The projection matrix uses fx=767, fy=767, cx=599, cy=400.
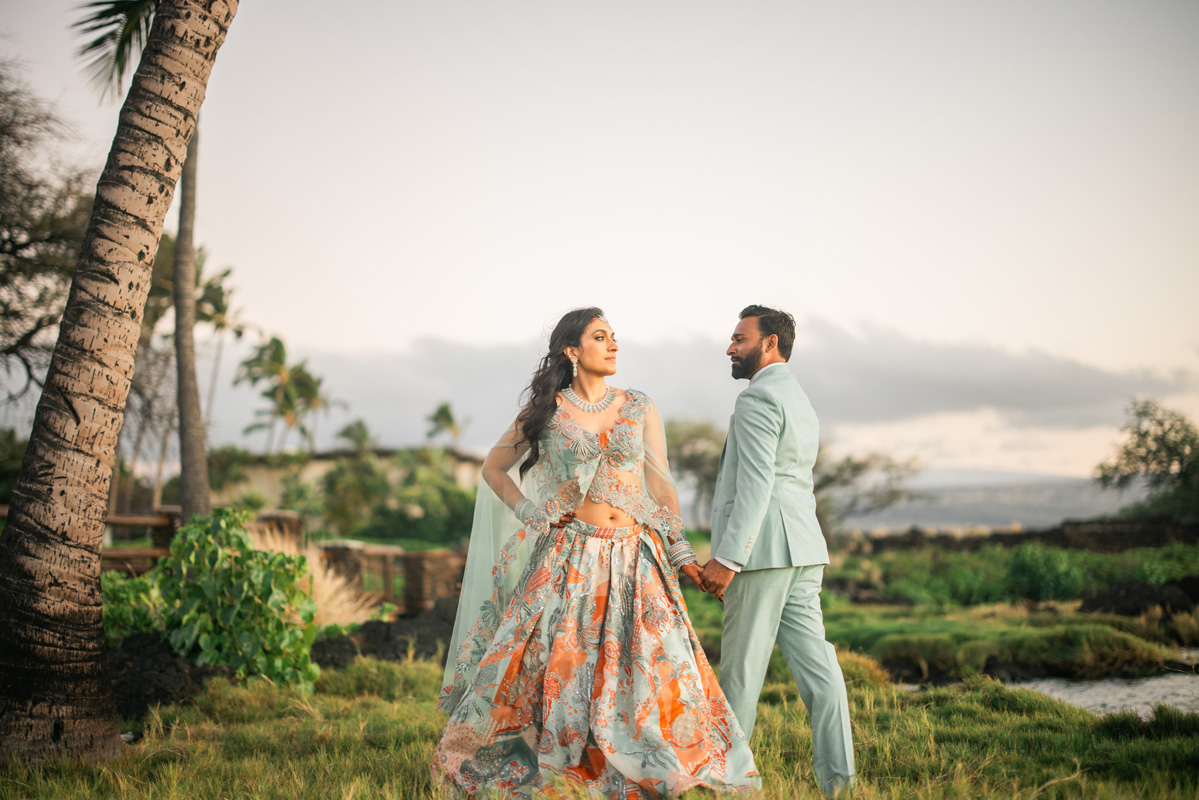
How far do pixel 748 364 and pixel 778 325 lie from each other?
0.79ft

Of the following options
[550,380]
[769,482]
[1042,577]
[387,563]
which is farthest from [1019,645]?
[387,563]

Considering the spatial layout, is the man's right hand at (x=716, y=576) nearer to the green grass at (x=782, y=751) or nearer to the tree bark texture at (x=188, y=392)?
the green grass at (x=782, y=751)

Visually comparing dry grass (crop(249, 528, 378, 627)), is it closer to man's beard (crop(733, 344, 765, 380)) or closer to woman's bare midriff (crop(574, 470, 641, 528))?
woman's bare midriff (crop(574, 470, 641, 528))

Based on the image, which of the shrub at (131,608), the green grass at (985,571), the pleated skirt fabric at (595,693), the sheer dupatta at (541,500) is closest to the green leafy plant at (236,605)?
the shrub at (131,608)

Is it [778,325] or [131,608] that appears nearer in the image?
[778,325]

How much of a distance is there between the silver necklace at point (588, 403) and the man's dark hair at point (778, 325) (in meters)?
0.78

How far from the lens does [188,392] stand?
9430 mm

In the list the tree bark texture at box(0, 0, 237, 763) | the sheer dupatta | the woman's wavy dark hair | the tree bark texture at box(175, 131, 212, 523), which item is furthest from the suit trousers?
the tree bark texture at box(175, 131, 212, 523)

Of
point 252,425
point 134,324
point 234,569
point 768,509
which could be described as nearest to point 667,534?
point 768,509

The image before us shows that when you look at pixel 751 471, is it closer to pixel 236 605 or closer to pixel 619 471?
pixel 619 471

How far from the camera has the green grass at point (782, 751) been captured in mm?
3293

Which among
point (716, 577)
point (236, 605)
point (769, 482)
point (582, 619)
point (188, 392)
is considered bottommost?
point (236, 605)

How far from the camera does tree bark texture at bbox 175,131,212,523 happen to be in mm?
9242

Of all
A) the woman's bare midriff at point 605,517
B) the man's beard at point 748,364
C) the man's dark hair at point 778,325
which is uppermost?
the man's dark hair at point 778,325
